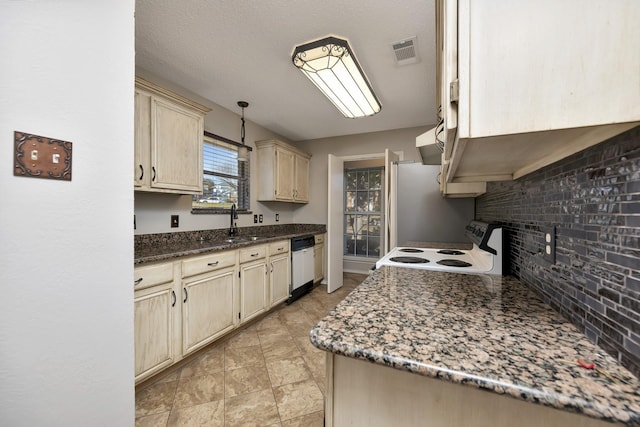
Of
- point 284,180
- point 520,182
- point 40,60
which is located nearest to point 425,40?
point 520,182

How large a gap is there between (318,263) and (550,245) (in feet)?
10.5

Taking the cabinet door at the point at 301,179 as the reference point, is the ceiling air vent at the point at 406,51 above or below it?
above

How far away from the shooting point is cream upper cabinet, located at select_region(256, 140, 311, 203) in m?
3.39

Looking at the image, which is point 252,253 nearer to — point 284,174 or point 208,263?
point 208,263

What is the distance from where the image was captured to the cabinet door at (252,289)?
2.38 metres

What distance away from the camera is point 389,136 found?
3.79 metres

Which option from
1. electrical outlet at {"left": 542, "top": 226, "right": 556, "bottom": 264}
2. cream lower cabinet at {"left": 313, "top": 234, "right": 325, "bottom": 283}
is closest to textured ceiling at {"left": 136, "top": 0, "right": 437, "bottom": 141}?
electrical outlet at {"left": 542, "top": 226, "right": 556, "bottom": 264}

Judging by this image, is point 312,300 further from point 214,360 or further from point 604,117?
point 604,117

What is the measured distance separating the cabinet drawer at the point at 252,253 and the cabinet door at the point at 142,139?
984mm

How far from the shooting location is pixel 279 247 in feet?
9.64

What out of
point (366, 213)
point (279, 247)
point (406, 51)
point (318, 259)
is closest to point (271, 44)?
point (406, 51)

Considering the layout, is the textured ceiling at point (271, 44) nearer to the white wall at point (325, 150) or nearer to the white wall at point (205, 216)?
the white wall at point (205, 216)

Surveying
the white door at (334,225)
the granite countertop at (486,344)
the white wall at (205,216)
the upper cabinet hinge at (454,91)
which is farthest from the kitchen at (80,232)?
the white door at (334,225)

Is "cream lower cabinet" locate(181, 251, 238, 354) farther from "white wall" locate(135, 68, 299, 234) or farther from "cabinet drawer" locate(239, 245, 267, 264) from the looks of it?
"white wall" locate(135, 68, 299, 234)
